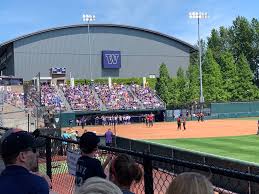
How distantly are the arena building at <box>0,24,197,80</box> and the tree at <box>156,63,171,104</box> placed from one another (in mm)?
5508

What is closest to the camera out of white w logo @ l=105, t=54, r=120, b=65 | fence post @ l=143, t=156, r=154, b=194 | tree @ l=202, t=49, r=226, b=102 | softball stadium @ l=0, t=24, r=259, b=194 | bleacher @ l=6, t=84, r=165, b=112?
fence post @ l=143, t=156, r=154, b=194

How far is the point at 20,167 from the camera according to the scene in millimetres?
3873

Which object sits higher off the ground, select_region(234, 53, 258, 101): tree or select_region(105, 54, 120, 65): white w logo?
select_region(105, 54, 120, 65): white w logo

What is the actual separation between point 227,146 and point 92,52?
180 ft

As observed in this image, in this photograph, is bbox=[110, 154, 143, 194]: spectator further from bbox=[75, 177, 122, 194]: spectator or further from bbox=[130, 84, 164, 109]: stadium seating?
bbox=[130, 84, 164, 109]: stadium seating

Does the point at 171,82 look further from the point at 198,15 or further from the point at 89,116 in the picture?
the point at 89,116

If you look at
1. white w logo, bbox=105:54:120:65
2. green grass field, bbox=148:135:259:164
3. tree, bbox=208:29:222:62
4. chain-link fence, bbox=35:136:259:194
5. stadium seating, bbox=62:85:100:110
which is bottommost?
green grass field, bbox=148:135:259:164

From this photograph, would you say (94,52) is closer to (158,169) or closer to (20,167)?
(158,169)

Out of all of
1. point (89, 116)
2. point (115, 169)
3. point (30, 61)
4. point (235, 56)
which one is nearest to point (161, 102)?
point (89, 116)

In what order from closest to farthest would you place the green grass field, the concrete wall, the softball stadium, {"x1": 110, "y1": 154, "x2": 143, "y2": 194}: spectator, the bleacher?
{"x1": 110, "y1": 154, "x2": 143, "y2": 194}: spectator < the green grass field < the softball stadium < the bleacher < the concrete wall

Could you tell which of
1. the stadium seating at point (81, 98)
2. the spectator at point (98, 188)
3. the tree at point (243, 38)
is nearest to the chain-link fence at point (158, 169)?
the spectator at point (98, 188)

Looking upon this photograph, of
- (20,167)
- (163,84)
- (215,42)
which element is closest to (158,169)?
(20,167)

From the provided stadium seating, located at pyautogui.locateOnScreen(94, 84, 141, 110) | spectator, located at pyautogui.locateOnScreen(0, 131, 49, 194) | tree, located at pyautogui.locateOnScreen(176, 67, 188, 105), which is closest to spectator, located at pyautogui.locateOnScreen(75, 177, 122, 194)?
spectator, located at pyautogui.locateOnScreen(0, 131, 49, 194)

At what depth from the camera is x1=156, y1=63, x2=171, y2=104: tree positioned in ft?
269
